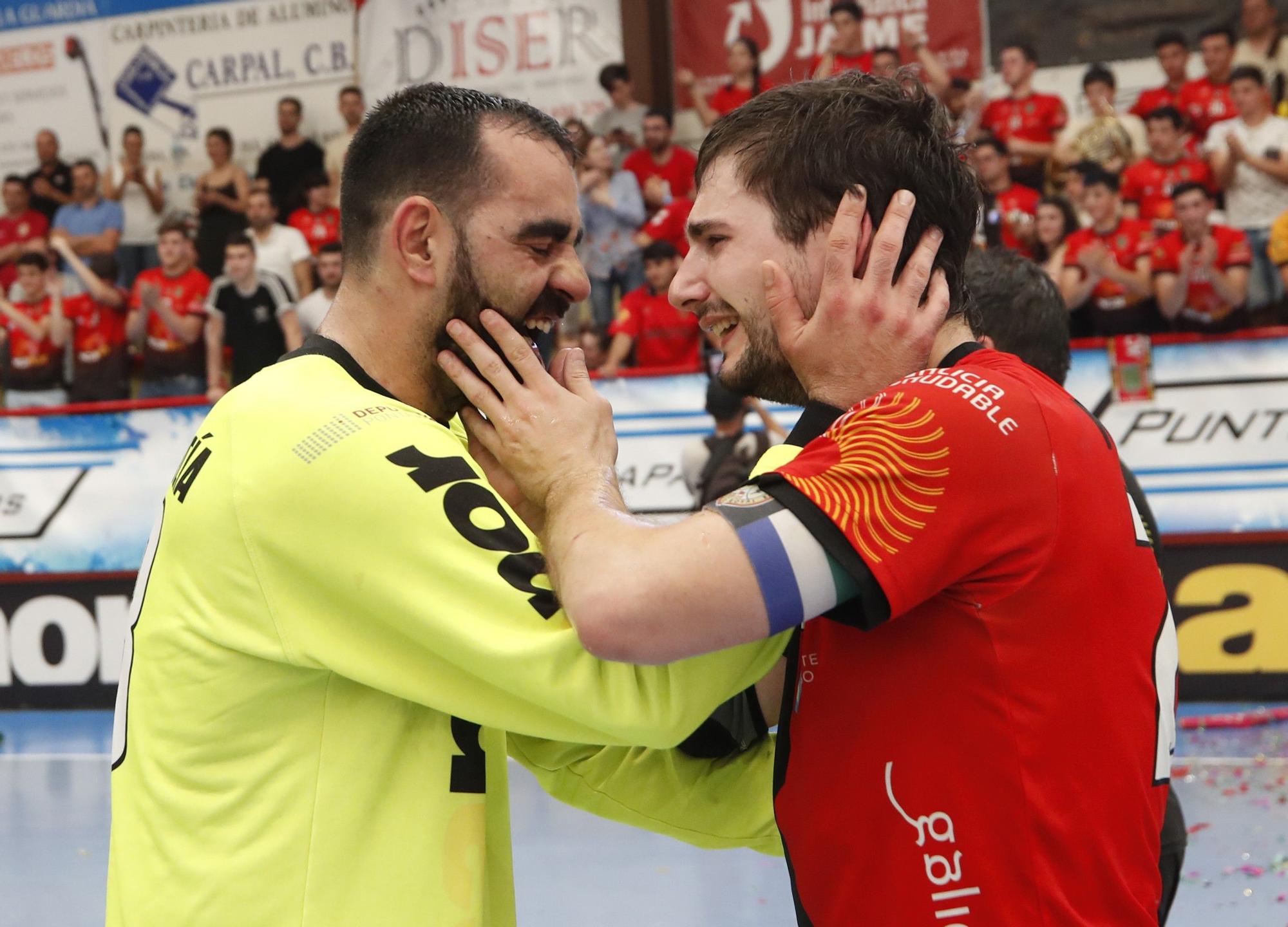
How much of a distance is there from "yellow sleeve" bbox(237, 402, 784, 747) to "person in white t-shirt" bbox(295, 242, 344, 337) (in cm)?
869

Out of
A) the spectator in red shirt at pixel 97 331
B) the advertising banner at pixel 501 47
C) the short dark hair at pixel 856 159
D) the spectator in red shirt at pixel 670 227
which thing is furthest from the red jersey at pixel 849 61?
the short dark hair at pixel 856 159

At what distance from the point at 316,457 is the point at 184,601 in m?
0.33

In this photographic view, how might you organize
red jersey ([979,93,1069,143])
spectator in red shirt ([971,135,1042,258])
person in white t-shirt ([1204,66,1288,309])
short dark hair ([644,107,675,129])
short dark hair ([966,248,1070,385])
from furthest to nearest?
short dark hair ([644,107,675,129]), red jersey ([979,93,1069,143]), spectator in red shirt ([971,135,1042,258]), person in white t-shirt ([1204,66,1288,309]), short dark hair ([966,248,1070,385])

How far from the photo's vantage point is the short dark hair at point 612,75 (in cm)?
1109

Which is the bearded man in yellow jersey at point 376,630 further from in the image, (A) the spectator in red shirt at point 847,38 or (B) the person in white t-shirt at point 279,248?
(B) the person in white t-shirt at point 279,248

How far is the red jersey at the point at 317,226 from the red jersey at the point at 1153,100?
6.30 m

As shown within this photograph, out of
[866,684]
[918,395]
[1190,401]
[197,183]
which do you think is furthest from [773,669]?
[197,183]

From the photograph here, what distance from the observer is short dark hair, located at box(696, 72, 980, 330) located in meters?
1.89

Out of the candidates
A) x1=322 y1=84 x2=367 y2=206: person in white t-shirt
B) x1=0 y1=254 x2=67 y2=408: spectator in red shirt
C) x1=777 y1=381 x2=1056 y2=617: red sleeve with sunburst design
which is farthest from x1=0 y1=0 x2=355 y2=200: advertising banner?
x1=777 y1=381 x2=1056 y2=617: red sleeve with sunburst design

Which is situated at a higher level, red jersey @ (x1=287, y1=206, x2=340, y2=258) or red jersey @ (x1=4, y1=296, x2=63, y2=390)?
red jersey @ (x1=287, y1=206, x2=340, y2=258)

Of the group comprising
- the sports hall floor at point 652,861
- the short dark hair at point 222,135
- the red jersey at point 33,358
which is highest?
the short dark hair at point 222,135

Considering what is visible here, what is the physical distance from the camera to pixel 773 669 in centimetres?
218

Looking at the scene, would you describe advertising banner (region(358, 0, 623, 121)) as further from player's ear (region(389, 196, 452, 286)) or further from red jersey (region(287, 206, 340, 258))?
player's ear (region(389, 196, 452, 286))

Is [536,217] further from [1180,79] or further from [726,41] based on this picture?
[726,41]
